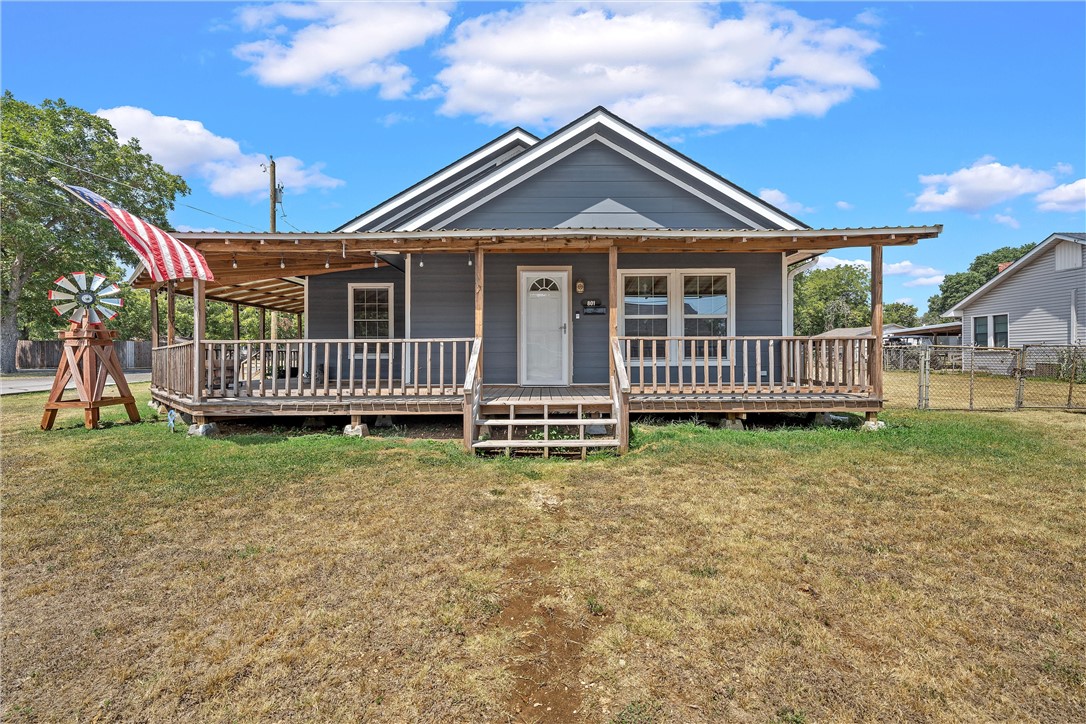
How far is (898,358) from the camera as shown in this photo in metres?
29.8

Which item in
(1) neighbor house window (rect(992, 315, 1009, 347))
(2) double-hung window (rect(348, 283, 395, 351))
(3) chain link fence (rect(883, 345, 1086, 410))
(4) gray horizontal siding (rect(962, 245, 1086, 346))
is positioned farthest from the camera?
(1) neighbor house window (rect(992, 315, 1009, 347))

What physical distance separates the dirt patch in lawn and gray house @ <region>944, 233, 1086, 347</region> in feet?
79.4

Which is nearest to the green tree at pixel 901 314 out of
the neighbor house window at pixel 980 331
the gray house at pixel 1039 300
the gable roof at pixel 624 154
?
the neighbor house window at pixel 980 331

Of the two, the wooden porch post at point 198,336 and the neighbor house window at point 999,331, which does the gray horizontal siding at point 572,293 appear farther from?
the neighbor house window at point 999,331

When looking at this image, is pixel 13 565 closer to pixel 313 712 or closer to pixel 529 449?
pixel 313 712

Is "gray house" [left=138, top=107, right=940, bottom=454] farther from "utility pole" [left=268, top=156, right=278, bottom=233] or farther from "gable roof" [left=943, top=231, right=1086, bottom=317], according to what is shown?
"gable roof" [left=943, top=231, right=1086, bottom=317]

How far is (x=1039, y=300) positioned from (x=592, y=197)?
20.7 meters

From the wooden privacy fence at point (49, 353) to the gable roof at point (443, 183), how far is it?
27.4m

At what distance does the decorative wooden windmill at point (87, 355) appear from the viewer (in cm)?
881

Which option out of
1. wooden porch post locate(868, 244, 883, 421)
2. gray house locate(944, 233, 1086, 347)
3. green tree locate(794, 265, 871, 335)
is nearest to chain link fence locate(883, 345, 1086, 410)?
gray house locate(944, 233, 1086, 347)

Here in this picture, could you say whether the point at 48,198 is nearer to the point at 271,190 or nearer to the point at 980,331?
the point at 271,190

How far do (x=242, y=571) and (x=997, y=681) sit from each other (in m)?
4.19

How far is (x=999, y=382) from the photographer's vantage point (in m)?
18.3

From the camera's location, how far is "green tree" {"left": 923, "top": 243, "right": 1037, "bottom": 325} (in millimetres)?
82188
